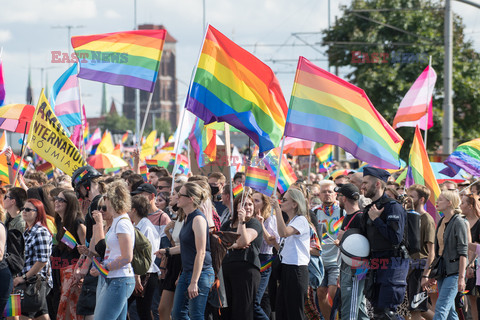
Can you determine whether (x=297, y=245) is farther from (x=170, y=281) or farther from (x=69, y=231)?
(x=69, y=231)

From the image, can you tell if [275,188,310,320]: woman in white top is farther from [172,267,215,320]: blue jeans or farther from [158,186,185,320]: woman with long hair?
[172,267,215,320]: blue jeans

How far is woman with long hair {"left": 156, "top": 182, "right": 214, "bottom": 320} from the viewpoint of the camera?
724cm

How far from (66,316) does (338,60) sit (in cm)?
2597

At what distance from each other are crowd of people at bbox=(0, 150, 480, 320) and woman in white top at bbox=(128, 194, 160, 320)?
0.01 metres

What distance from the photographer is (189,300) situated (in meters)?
7.32

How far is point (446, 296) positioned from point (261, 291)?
6.44ft

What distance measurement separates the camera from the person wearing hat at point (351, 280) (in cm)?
812

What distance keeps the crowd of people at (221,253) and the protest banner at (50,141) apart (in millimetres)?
1340

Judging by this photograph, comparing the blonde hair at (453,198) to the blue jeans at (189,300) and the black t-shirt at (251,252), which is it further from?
the blue jeans at (189,300)

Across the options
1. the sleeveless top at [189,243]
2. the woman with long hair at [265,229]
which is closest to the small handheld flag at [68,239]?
the sleeveless top at [189,243]

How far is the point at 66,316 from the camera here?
8.10m

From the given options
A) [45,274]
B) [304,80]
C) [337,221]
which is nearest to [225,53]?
[304,80]

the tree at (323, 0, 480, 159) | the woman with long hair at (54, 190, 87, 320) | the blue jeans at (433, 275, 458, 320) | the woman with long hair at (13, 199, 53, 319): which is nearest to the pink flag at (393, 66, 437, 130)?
the blue jeans at (433, 275, 458, 320)

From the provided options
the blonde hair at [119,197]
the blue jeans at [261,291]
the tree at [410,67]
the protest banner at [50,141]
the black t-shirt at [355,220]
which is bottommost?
the blue jeans at [261,291]
